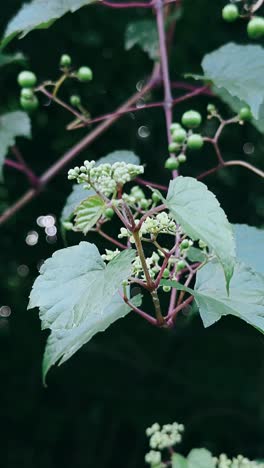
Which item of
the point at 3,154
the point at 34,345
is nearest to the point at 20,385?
the point at 34,345

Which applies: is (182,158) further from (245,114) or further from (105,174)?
(105,174)

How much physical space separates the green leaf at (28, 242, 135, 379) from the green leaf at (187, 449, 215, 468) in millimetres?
359

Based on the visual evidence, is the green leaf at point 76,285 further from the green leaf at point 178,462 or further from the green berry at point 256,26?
the green berry at point 256,26

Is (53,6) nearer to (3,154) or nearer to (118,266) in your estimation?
(3,154)

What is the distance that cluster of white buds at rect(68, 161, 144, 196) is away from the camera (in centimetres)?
80

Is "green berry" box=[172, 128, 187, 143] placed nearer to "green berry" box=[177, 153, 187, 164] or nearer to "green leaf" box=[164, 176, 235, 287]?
"green berry" box=[177, 153, 187, 164]

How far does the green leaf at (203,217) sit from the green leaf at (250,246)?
0.30 metres

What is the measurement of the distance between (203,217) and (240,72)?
0.68m

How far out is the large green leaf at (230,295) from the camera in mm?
851

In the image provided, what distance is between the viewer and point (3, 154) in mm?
1590

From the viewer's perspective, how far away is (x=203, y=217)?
75cm

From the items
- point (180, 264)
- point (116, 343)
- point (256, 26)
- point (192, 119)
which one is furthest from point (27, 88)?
point (116, 343)

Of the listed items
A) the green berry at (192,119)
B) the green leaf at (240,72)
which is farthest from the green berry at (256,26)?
the green berry at (192,119)

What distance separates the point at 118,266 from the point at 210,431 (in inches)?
92.5
